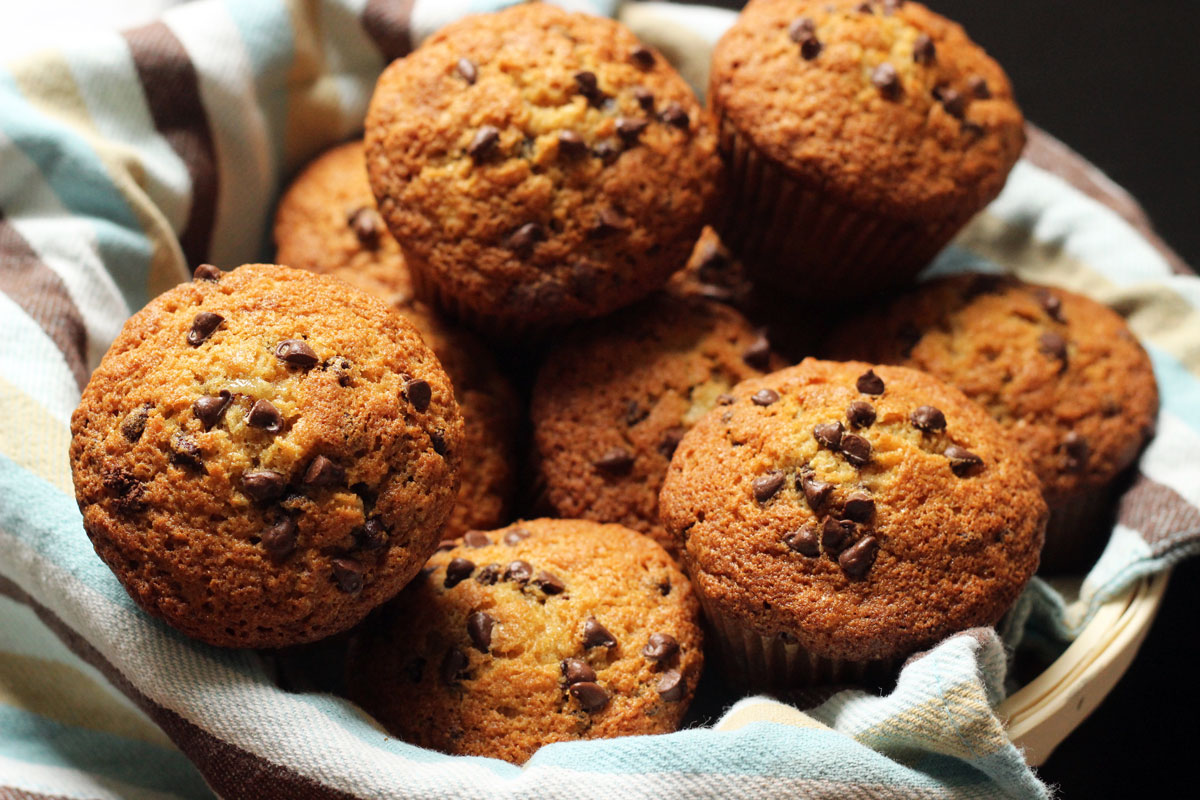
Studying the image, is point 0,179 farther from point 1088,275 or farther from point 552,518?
point 1088,275

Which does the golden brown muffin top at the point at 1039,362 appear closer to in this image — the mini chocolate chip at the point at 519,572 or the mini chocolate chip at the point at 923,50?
the mini chocolate chip at the point at 923,50

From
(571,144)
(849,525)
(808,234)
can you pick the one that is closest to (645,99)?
(571,144)

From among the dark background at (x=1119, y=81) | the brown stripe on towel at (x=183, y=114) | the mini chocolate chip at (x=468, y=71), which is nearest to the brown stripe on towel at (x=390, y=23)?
the brown stripe on towel at (x=183, y=114)

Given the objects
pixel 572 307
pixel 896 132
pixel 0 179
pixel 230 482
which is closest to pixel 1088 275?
pixel 896 132

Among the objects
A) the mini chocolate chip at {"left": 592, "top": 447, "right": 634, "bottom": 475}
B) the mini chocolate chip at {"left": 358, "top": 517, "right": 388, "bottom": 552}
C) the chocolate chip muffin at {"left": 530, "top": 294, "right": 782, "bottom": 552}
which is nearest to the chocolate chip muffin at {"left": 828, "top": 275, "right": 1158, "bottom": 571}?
the chocolate chip muffin at {"left": 530, "top": 294, "right": 782, "bottom": 552}

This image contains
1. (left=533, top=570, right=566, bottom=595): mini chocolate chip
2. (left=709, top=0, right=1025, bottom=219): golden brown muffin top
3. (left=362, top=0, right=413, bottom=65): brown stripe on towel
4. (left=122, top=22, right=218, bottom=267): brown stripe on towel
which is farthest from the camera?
(left=362, top=0, right=413, bottom=65): brown stripe on towel

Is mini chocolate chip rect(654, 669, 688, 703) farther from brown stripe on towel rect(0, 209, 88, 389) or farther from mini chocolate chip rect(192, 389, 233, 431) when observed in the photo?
brown stripe on towel rect(0, 209, 88, 389)
